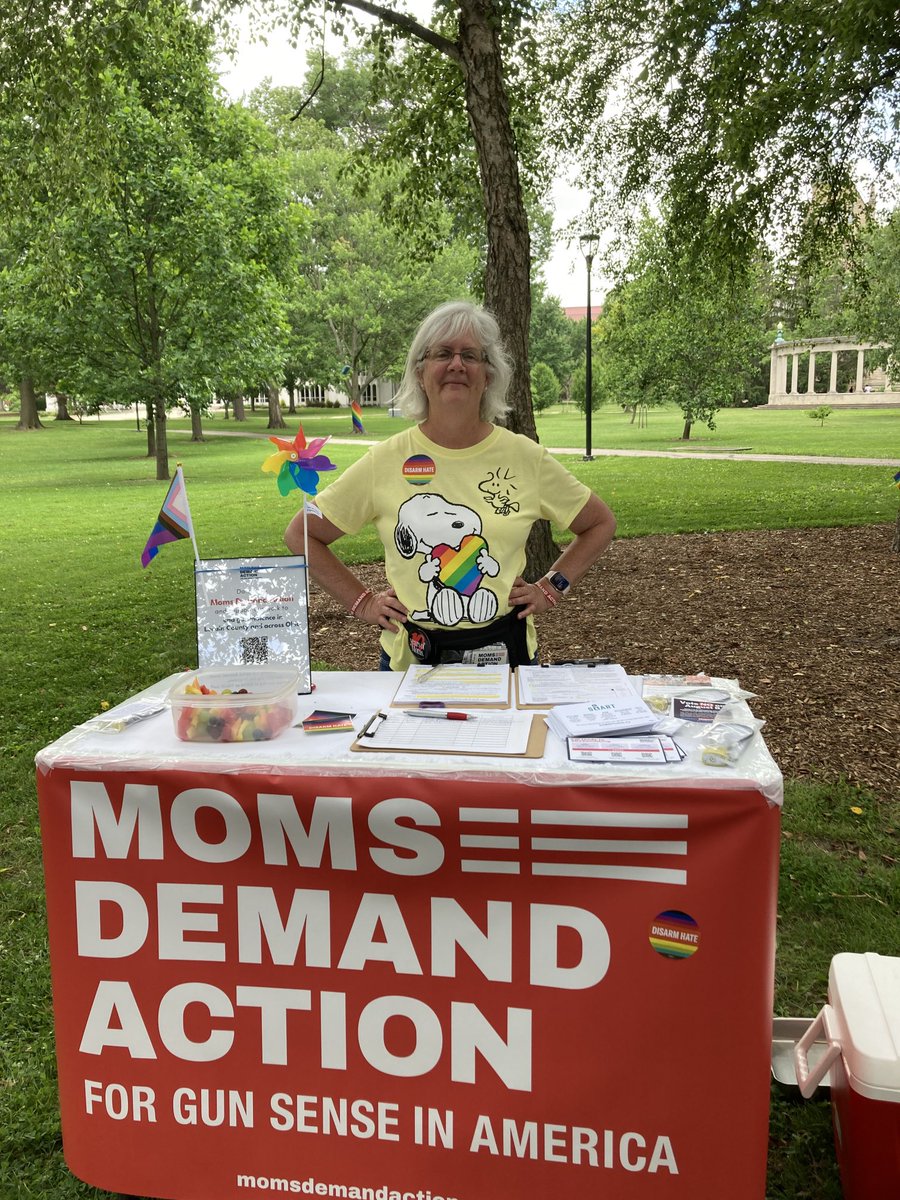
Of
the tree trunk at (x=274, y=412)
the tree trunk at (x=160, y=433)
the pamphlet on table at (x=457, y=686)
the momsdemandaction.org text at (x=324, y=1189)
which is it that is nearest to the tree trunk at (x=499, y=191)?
the pamphlet on table at (x=457, y=686)

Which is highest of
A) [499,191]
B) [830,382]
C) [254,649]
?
[830,382]

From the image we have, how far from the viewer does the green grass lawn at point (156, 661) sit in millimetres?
2510

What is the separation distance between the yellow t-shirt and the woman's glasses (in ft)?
0.73

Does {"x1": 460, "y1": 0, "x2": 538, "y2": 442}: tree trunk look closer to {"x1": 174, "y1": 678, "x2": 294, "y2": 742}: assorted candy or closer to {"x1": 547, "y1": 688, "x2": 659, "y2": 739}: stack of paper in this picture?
{"x1": 547, "y1": 688, "x2": 659, "y2": 739}: stack of paper

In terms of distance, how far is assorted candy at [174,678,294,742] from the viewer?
2.04 meters

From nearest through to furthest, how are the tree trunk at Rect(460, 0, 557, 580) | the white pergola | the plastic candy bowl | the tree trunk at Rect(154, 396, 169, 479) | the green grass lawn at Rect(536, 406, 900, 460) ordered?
1. the plastic candy bowl
2. the tree trunk at Rect(460, 0, 557, 580)
3. the tree trunk at Rect(154, 396, 169, 479)
4. the green grass lawn at Rect(536, 406, 900, 460)
5. the white pergola

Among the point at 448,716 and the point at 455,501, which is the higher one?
the point at 455,501

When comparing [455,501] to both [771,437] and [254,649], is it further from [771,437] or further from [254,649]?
[771,437]

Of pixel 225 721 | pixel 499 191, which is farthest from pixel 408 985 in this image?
pixel 499 191

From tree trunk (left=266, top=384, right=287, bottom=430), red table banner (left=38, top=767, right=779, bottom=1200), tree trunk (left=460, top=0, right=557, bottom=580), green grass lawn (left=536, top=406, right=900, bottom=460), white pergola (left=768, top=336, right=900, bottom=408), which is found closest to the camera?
red table banner (left=38, top=767, right=779, bottom=1200)

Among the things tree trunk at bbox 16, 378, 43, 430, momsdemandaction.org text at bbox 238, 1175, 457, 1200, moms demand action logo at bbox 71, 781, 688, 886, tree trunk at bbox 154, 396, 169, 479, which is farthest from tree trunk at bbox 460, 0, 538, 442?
tree trunk at bbox 16, 378, 43, 430

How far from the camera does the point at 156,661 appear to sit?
690cm

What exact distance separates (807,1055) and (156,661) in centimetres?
559

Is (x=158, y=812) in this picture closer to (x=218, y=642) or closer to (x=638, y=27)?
(x=218, y=642)
